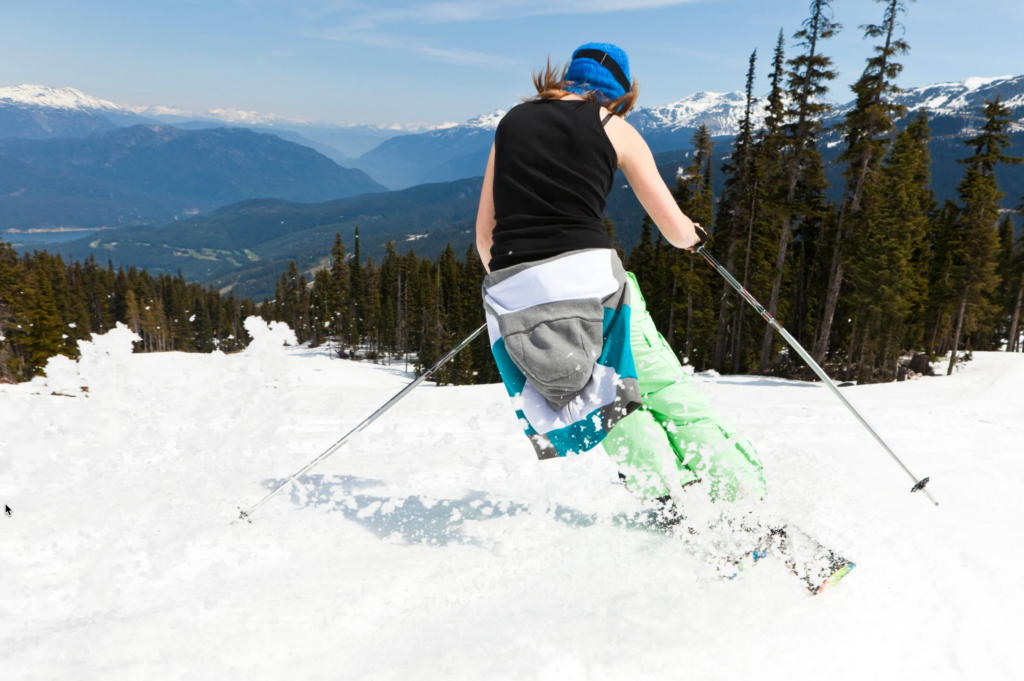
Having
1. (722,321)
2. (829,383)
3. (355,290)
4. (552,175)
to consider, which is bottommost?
(355,290)

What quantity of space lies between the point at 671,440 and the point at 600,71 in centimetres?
187

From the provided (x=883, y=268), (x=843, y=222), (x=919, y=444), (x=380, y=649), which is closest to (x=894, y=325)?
(x=883, y=268)

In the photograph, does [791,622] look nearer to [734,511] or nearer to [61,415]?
[734,511]

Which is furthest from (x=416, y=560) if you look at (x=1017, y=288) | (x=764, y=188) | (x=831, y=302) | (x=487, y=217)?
(x=1017, y=288)

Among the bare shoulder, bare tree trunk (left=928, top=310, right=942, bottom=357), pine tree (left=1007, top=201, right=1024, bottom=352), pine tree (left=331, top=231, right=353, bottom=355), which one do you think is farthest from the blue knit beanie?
pine tree (left=331, top=231, right=353, bottom=355)

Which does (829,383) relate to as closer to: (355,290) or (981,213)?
(981,213)

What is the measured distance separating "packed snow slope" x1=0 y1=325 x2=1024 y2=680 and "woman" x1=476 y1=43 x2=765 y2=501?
1.66 feet

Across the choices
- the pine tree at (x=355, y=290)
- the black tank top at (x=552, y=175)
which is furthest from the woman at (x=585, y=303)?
the pine tree at (x=355, y=290)

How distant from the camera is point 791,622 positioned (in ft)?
6.99

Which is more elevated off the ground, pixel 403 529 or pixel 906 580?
pixel 906 580

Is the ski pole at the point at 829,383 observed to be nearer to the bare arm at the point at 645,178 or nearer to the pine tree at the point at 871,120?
the bare arm at the point at 645,178

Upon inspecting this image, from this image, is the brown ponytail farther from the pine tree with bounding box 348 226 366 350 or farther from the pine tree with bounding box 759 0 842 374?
the pine tree with bounding box 348 226 366 350

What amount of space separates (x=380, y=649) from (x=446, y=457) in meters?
2.58

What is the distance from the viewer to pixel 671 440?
2797 mm
